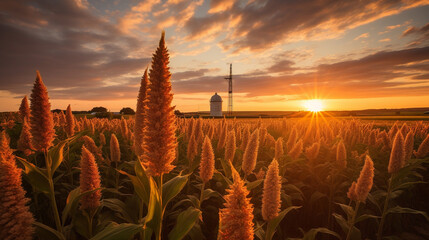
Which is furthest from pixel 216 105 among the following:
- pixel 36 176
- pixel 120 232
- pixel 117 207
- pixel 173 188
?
pixel 120 232

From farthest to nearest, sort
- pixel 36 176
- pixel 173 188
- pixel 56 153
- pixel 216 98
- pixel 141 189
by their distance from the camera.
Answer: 1. pixel 216 98
2. pixel 56 153
3. pixel 36 176
4. pixel 173 188
5. pixel 141 189

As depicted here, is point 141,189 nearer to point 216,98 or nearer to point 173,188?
point 173,188

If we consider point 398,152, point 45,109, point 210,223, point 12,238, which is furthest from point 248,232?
point 398,152

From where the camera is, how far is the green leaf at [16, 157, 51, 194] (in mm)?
2674

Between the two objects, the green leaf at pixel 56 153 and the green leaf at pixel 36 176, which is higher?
the green leaf at pixel 56 153

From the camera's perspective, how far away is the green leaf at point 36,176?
2.67 m

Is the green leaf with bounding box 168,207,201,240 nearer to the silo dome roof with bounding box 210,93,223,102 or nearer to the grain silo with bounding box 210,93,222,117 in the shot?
the grain silo with bounding box 210,93,222,117

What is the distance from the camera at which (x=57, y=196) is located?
495 centimetres

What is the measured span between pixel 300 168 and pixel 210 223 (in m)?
4.66

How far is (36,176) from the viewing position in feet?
9.26

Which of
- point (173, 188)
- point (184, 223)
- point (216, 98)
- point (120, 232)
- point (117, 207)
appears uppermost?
point (216, 98)

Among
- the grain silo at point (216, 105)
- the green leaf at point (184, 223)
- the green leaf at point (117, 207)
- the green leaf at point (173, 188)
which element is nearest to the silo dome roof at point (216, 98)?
the grain silo at point (216, 105)

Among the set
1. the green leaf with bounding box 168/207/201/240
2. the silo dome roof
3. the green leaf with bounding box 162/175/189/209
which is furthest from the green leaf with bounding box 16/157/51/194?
the silo dome roof

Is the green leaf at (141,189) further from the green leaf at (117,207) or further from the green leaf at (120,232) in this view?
the green leaf at (117,207)
